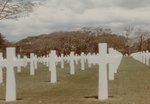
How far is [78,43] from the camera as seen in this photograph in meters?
95.7

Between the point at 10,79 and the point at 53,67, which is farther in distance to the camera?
the point at 53,67

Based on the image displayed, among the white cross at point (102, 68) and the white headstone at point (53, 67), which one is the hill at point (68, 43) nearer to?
the white headstone at point (53, 67)

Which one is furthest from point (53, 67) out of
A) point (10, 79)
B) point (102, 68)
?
point (102, 68)

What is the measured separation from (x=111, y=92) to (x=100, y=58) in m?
2.08

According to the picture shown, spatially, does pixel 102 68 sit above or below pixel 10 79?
above

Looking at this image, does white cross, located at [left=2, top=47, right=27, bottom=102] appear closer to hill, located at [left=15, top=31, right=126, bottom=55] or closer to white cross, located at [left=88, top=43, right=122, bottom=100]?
white cross, located at [left=88, top=43, right=122, bottom=100]

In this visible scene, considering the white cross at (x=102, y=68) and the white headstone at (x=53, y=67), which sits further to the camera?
the white headstone at (x=53, y=67)

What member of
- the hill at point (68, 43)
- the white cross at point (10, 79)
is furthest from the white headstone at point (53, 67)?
the hill at point (68, 43)

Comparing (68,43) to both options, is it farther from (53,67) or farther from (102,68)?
(102,68)

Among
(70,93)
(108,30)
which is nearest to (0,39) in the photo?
(70,93)

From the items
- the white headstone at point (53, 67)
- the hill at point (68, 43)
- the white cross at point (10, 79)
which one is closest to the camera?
the white cross at point (10, 79)

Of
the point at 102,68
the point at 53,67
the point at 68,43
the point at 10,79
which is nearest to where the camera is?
the point at 102,68

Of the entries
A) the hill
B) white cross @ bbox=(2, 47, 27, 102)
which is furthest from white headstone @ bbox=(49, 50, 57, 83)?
the hill

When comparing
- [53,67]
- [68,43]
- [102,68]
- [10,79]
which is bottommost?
[68,43]
